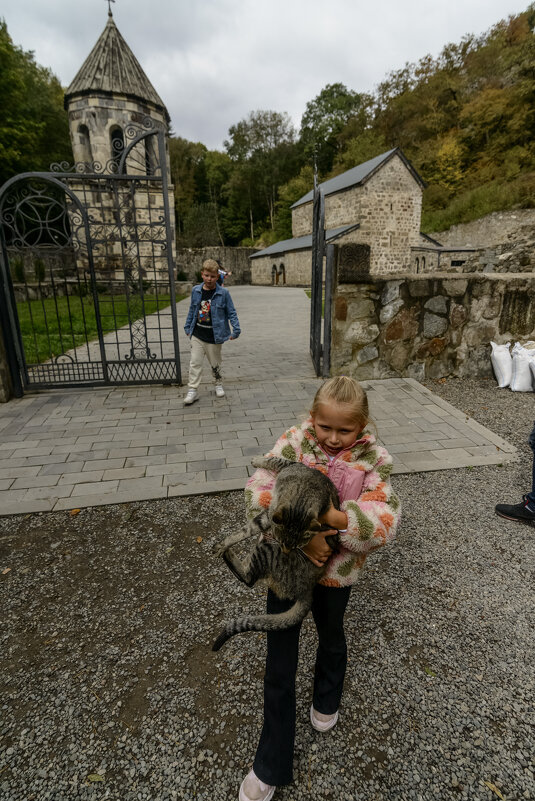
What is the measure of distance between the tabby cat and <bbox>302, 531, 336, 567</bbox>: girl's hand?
0.8 inches

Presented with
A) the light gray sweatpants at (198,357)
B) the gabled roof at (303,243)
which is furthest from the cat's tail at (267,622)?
the gabled roof at (303,243)

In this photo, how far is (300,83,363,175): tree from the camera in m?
53.1

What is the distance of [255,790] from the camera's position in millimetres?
1518

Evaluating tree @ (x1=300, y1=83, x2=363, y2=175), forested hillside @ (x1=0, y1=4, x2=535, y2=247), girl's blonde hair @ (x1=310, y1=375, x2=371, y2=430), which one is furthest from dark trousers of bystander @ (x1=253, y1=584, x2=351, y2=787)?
tree @ (x1=300, y1=83, x2=363, y2=175)

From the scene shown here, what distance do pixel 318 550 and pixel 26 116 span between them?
42019 millimetres

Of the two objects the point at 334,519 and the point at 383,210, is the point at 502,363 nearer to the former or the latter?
the point at 334,519

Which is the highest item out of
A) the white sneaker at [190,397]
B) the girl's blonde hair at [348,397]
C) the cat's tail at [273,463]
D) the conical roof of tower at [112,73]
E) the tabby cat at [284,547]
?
the conical roof of tower at [112,73]

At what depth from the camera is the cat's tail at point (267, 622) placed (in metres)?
1.43

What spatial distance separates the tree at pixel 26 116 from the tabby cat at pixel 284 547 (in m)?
33.4

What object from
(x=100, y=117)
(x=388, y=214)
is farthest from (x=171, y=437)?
(x=388, y=214)

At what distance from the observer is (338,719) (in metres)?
1.83

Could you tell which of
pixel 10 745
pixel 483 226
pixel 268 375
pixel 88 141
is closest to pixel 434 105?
pixel 483 226

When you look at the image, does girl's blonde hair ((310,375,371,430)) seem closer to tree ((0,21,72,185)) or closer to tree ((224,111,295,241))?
tree ((0,21,72,185))

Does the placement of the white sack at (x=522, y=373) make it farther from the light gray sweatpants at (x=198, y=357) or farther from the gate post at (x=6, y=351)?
the gate post at (x=6, y=351)
